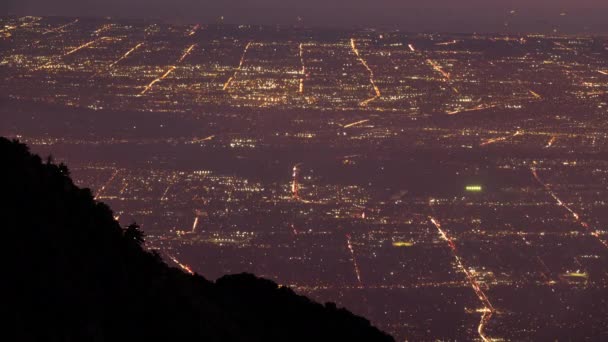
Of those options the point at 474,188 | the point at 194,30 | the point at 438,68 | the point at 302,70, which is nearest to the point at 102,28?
the point at 194,30

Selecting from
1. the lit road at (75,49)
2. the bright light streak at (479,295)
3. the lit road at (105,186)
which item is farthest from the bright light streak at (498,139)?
the lit road at (75,49)

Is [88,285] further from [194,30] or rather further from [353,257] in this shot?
[194,30]

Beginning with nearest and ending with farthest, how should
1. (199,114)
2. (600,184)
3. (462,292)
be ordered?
(462,292) < (600,184) < (199,114)

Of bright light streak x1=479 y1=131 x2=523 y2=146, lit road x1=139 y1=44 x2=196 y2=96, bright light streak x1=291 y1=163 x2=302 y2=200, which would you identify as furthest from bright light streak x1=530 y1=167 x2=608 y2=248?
lit road x1=139 y1=44 x2=196 y2=96

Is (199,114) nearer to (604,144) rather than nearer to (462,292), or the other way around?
(604,144)

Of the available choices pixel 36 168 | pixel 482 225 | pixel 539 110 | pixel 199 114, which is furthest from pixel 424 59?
pixel 36 168

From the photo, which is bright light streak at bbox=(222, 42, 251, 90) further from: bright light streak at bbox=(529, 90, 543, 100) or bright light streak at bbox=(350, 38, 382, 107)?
bright light streak at bbox=(529, 90, 543, 100)

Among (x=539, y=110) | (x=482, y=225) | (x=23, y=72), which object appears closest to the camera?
(x=482, y=225)
